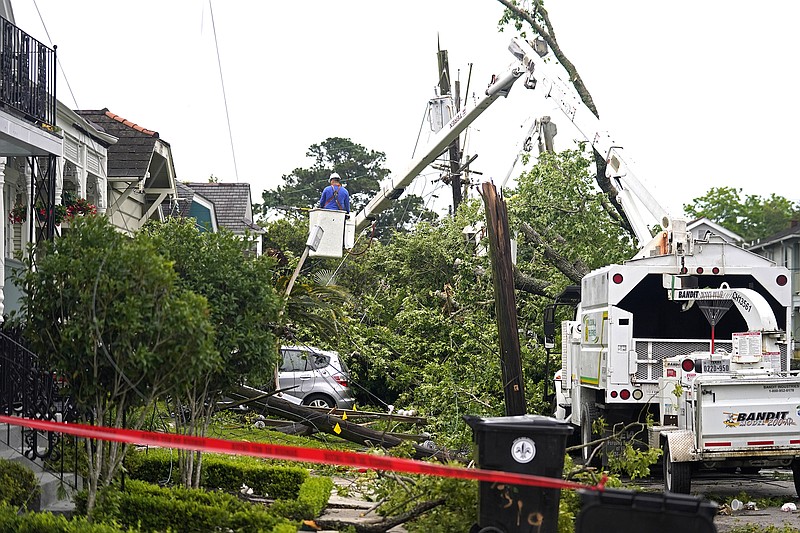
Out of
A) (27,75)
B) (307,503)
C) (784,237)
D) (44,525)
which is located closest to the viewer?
(44,525)

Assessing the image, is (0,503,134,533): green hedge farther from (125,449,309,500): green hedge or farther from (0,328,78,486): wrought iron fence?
(125,449,309,500): green hedge

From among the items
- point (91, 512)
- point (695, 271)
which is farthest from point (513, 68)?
point (91, 512)

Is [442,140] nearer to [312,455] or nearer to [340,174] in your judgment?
[312,455]

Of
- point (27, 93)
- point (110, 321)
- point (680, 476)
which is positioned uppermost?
point (27, 93)

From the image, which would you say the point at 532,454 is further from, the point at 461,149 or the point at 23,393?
the point at 461,149

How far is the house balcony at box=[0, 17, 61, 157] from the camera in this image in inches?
454

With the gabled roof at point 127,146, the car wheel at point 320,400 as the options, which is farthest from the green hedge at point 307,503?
the gabled roof at point 127,146

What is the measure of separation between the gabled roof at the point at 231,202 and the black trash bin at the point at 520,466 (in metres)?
27.2

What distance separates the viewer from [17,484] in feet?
28.6

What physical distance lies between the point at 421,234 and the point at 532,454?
1779cm

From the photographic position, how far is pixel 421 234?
25.6 metres

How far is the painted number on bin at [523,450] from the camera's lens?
792cm

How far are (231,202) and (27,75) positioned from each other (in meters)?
24.9

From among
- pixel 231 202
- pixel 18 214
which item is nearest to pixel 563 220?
pixel 18 214
